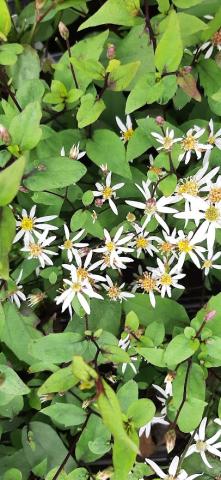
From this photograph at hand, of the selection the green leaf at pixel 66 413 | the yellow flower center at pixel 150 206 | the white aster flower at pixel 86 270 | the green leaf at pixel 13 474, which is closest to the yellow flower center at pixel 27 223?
the white aster flower at pixel 86 270

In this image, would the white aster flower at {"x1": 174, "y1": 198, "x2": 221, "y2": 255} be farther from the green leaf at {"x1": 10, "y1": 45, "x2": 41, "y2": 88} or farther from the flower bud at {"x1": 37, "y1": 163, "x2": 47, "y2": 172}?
the green leaf at {"x1": 10, "y1": 45, "x2": 41, "y2": 88}

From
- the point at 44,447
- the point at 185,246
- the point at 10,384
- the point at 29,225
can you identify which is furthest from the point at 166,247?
the point at 44,447

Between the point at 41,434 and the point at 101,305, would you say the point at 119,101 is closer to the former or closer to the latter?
the point at 101,305

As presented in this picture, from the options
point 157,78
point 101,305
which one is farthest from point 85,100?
point 101,305

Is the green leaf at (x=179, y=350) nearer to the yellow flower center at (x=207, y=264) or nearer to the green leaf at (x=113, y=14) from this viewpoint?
the yellow flower center at (x=207, y=264)

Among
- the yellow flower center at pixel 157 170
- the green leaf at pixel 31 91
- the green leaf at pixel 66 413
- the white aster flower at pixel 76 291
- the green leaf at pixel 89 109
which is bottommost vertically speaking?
the green leaf at pixel 66 413

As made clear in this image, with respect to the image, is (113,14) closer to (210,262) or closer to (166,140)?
(166,140)
